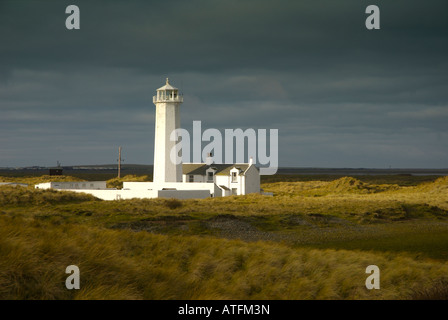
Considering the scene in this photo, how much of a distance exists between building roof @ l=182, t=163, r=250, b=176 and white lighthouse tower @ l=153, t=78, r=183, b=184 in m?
3.47

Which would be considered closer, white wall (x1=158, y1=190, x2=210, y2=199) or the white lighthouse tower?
white wall (x1=158, y1=190, x2=210, y2=199)

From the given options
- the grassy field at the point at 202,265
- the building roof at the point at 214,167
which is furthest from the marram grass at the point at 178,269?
the building roof at the point at 214,167

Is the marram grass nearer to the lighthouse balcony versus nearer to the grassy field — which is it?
the grassy field

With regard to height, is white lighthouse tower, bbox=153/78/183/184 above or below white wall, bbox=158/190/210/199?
above

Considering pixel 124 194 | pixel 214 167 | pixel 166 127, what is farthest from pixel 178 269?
pixel 214 167

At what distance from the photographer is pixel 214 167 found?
49.3 metres

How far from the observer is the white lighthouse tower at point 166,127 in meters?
45.5

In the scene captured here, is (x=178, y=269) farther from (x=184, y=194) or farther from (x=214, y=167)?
(x=214, y=167)

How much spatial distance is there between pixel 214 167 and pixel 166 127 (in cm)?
660

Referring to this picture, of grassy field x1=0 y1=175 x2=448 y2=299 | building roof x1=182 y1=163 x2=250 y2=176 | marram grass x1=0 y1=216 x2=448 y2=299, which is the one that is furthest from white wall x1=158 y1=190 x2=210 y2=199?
marram grass x1=0 y1=216 x2=448 y2=299

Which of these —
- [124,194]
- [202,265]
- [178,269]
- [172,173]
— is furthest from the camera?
[172,173]

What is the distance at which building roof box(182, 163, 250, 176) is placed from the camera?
47.8m
